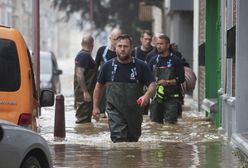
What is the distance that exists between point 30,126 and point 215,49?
8.73 metres

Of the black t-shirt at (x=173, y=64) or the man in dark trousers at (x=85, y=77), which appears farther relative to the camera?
the man in dark trousers at (x=85, y=77)

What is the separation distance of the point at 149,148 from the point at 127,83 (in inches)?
43.6

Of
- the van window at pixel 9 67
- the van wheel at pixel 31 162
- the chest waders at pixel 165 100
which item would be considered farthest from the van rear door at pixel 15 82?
the chest waders at pixel 165 100

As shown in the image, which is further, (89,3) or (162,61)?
(89,3)

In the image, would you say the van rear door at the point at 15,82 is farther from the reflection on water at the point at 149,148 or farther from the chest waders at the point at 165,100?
the chest waders at the point at 165,100

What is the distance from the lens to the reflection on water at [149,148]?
10.4m

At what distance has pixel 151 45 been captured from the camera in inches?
709


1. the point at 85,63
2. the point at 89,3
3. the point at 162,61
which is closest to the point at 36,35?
the point at 85,63

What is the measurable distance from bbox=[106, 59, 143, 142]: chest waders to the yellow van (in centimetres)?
266

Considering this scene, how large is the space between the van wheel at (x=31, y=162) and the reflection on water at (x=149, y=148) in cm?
242

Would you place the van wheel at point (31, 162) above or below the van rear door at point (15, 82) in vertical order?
below

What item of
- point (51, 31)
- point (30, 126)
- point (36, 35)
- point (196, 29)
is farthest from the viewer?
point (51, 31)

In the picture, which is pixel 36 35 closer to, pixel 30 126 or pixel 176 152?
pixel 176 152

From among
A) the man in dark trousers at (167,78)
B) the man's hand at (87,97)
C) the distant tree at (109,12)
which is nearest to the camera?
the man in dark trousers at (167,78)
